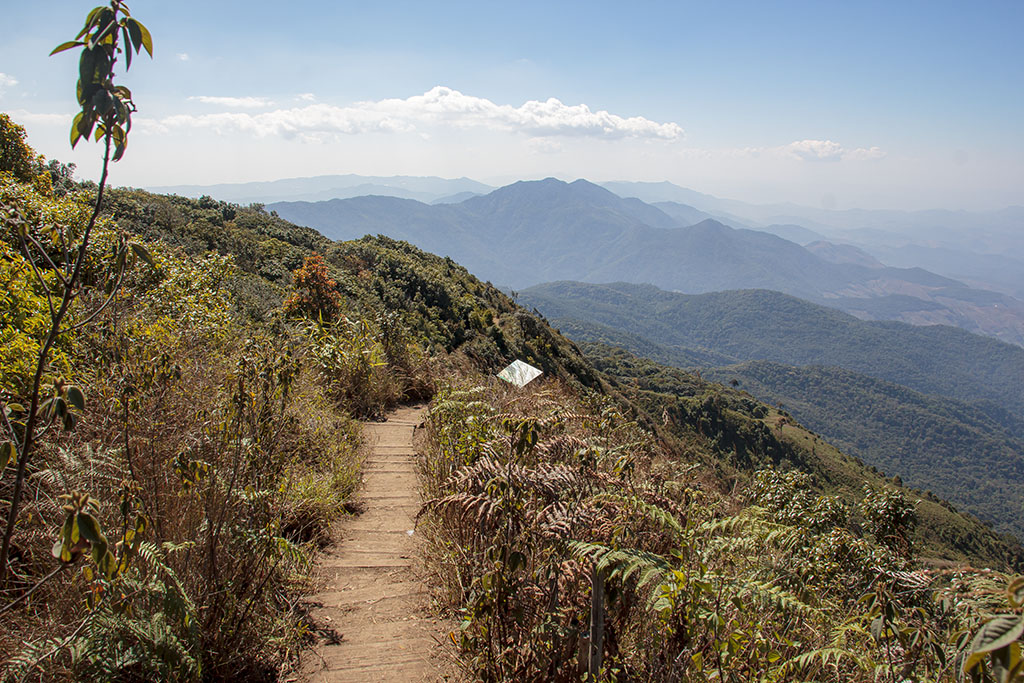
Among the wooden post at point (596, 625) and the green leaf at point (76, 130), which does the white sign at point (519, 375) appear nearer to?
the wooden post at point (596, 625)

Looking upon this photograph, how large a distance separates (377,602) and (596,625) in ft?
5.42

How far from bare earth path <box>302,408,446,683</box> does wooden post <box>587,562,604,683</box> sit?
913 millimetres

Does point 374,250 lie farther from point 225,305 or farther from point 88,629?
point 88,629

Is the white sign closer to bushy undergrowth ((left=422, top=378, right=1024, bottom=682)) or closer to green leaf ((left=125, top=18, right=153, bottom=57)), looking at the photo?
bushy undergrowth ((left=422, top=378, right=1024, bottom=682))

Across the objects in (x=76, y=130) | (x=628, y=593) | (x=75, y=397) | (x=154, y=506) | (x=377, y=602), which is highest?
(x=76, y=130)

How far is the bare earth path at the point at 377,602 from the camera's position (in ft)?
8.00

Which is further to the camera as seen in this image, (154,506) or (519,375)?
(519,375)

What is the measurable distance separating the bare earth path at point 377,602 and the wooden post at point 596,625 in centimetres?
91

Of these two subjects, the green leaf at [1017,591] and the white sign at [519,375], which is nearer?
the green leaf at [1017,591]

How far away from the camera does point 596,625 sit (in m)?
1.80

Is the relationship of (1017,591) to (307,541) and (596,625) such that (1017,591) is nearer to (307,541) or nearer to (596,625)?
(596,625)

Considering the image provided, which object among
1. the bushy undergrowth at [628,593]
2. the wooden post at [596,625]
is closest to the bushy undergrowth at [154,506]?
the bushy undergrowth at [628,593]

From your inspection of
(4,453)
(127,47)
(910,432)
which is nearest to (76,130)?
(127,47)

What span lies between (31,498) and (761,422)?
53.3 m
